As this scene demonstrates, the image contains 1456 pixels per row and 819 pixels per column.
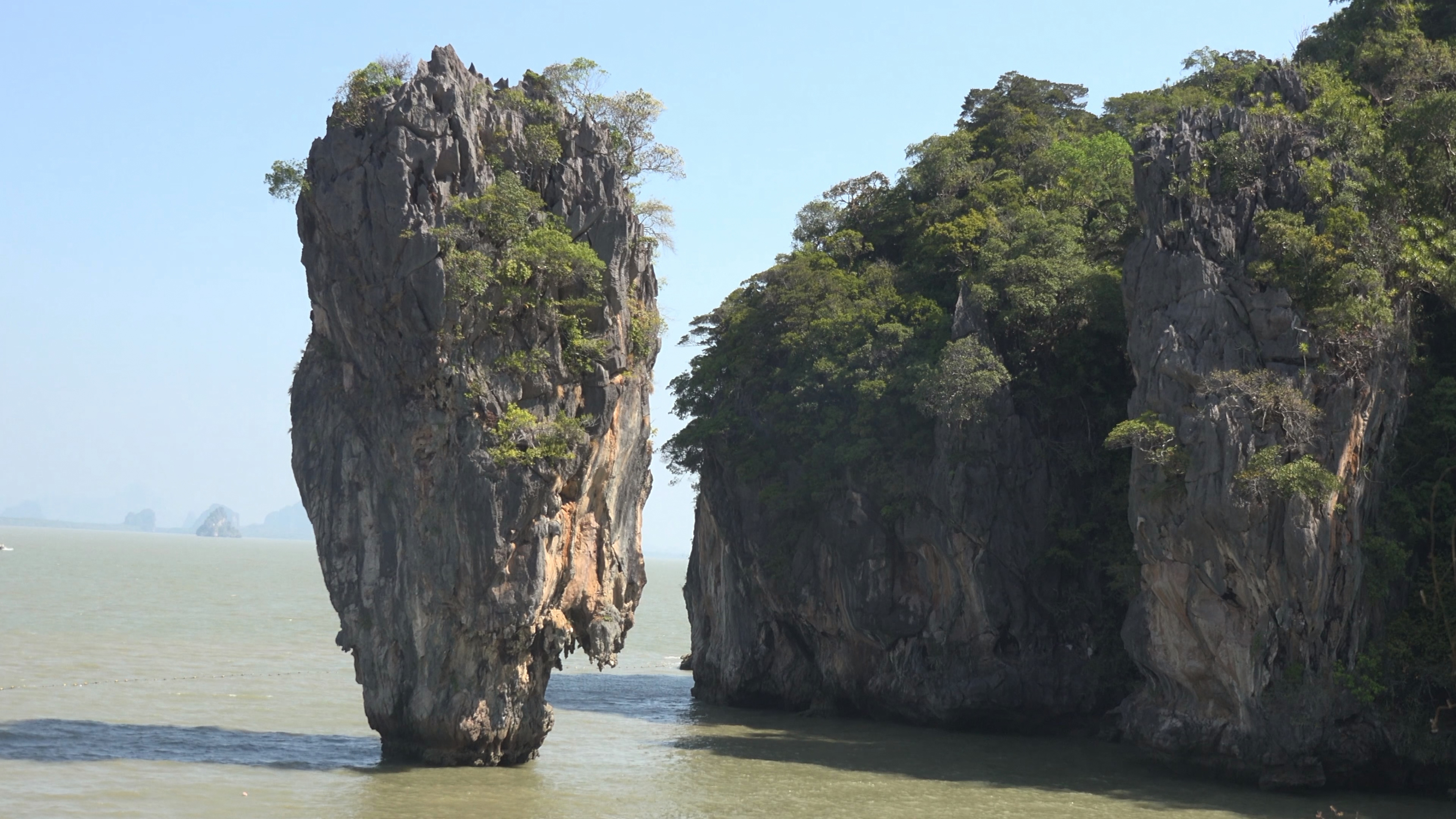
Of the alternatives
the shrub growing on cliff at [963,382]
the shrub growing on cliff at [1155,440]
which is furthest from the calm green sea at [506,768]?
the shrub growing on cliff at [963,382]

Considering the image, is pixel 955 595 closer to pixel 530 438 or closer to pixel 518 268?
pixel 530 438

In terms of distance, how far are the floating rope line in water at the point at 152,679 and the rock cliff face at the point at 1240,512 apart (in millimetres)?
23778

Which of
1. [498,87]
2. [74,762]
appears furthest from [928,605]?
[74,762]

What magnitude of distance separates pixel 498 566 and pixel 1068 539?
14.4m

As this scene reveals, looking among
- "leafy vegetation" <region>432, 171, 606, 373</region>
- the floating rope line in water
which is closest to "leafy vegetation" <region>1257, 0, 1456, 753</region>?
"leafy vegetation" <region>432, 171, 606, 373</region>

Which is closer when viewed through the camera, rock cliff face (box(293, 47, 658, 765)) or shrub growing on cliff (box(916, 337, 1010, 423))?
rock cliff face (box(293, 47, 658, 765))

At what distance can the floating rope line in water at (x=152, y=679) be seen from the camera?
31766 mm

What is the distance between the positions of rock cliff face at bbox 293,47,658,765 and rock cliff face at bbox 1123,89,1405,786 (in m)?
10.9

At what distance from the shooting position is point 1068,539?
1240 inches

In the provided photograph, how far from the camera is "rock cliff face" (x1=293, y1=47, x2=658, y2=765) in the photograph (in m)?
24.3

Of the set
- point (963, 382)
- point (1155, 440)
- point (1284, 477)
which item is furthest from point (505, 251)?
point (1284, 477)

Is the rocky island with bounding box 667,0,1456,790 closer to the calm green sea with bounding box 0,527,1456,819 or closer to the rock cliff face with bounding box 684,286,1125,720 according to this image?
the rock cliff face with bounding box 684,286,1125,720

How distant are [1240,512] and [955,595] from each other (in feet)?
31.9

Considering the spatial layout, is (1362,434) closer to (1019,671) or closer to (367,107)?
(1019,671)
